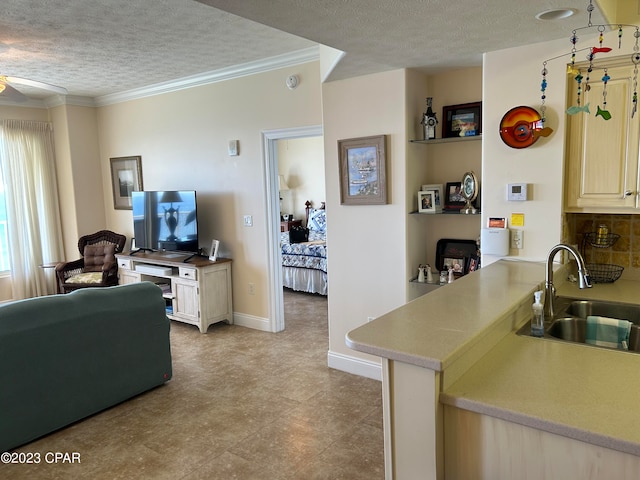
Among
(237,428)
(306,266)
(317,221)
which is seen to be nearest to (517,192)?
(237,428)

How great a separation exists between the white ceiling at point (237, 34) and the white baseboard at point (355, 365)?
2.19 metres

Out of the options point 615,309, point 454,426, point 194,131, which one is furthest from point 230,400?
point 194,131

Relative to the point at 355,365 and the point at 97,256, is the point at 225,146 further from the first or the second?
the point at 355,365

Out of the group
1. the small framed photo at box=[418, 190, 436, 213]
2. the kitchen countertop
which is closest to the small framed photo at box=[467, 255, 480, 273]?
the small framed photo at box=[418, 190, 436, 213]

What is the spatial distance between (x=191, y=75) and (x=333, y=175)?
235 cm

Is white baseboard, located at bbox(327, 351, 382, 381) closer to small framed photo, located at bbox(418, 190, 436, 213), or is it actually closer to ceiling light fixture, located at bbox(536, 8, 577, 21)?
small framed photo, located at bbox(418, 190, 436, 213)

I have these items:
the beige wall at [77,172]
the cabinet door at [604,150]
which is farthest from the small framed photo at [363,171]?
the beige wall at [77,172]

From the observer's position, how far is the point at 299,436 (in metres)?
2.81

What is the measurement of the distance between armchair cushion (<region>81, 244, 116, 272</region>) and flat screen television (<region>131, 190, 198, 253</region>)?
0.53 m

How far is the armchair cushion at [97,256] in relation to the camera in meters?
5.87

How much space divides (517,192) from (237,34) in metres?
2.40

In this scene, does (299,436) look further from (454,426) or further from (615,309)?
(615,309)

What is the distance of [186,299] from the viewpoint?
192 inches

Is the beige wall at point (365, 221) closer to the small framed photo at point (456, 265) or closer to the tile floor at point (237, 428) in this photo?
the small framed photo at point (456, 265)
